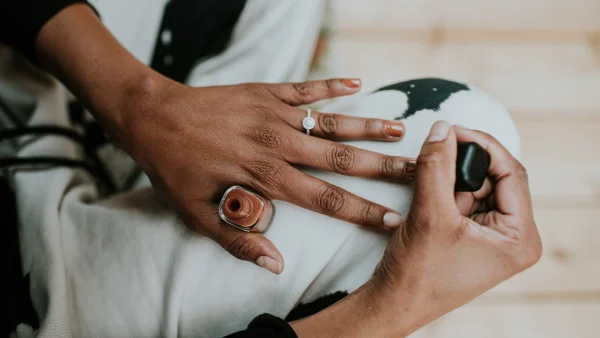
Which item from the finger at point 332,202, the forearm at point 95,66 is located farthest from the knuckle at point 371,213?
the forearm at point 95,66

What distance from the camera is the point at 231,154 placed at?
24.1 inches

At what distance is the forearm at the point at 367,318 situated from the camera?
1.71 ft

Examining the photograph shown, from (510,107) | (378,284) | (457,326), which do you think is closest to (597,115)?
(510,107)

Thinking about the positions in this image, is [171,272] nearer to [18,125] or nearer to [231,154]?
[231,154]

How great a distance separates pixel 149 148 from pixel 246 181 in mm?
144

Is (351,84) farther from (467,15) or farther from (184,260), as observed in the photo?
(467,15)

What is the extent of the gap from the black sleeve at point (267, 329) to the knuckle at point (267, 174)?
0.16m

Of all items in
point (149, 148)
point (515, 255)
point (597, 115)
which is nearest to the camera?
point (515, 255)

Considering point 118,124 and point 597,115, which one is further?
point 597,115

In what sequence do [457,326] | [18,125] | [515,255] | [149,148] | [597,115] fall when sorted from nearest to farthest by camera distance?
1. [515,255]
2. [149,148]
3. [18,125]
4. [457,326]
5. [597,115]

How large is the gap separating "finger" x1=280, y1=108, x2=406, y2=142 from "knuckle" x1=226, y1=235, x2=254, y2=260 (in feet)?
0.55

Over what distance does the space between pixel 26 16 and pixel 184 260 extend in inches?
17.4

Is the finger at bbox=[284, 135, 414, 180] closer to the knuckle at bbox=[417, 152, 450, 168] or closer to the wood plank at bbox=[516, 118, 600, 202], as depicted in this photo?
the knuckle at bbox=[417, 152, 450, 168]

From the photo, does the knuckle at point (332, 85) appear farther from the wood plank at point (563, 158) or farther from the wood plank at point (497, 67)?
the wood plank at point (563, 158)
